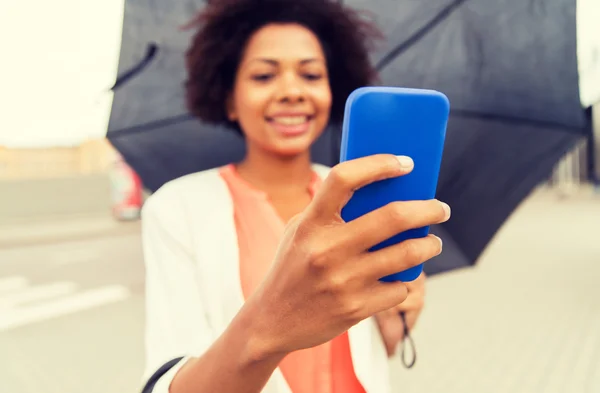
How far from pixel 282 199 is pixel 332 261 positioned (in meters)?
0.55

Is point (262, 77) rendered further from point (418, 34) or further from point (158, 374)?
point (158, 374)

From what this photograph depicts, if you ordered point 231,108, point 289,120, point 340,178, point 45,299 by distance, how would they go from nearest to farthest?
1. point 340,178
2. point 289,120
3. point 231,108
4. point 45,299

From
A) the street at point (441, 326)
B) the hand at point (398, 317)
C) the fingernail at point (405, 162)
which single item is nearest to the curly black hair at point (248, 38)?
the hand at point (398, 317)

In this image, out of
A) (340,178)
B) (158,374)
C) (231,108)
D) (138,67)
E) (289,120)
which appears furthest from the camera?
(138,67)

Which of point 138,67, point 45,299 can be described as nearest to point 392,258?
point 138,67

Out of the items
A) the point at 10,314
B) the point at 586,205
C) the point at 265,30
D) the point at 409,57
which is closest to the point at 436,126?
the point at 265,30

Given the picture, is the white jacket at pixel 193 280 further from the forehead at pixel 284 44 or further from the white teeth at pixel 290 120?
the forehead at pixel 284 44

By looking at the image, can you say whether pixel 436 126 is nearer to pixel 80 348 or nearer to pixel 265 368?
pixel 265 368

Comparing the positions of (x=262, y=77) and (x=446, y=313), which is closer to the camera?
(x=262, y=77)

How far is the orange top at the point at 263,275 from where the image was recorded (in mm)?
866

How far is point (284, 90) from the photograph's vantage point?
0.94 metres

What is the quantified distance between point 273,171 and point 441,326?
3056 mm

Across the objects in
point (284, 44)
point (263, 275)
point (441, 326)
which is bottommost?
point (441, 326)

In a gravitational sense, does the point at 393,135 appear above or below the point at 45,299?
above
